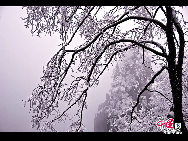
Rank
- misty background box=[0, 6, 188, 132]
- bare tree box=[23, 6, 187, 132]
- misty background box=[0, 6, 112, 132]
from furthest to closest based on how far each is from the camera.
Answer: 1. misty background box=[0, 6, 112, 132]
2. misty background box=[0, 6, 188, 132]
3. bare tree box=[23, 6, 187, 132]

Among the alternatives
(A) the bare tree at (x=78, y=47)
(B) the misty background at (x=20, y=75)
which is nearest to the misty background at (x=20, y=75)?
(B) the misty background at (x=20, y=75)

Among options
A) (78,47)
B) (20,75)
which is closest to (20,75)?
(20,75)

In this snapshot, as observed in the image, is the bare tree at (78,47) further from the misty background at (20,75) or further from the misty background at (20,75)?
the misty background at (20,75)

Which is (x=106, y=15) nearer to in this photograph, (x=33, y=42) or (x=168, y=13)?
(x=168, y=13)

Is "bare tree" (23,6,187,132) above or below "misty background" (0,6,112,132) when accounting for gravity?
below

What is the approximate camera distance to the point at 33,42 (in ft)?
275

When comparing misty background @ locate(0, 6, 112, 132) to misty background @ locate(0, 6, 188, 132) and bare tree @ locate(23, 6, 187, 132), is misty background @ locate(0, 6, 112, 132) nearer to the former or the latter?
misty background @ locate(0, 6, 188, 132)

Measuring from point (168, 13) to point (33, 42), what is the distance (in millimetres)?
84118

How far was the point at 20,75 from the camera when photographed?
6806 cm

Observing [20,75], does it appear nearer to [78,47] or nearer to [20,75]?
[20,75]

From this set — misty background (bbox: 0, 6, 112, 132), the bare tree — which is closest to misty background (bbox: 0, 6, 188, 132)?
misty background (bbox: 0, 6, 112, 132)

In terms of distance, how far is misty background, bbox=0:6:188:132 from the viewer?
50188 mm

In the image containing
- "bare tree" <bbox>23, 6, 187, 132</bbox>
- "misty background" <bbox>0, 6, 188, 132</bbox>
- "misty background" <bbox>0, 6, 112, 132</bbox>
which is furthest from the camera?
"misty background" <bbox>0, 6, 112, 132</bbox>
